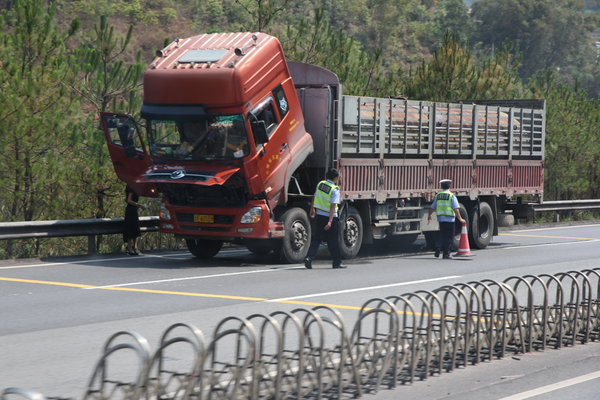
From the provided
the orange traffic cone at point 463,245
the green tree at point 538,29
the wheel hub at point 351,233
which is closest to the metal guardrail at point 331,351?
the wheel hub at point 351,233

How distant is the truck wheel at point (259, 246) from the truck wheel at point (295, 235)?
1.10 ft

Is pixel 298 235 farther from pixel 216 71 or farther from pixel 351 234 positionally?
pixel 216 71

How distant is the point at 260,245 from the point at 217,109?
2803 millimetres

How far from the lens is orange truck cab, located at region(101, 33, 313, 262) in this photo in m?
13.5

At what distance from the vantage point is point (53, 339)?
807 centimetres

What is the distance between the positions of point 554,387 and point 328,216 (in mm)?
7700

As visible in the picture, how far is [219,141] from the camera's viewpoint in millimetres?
13688

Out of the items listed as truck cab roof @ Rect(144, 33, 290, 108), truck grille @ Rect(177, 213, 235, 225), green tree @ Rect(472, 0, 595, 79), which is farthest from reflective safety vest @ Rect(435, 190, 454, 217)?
green tree @ Rect(472, 0, 595, 79)

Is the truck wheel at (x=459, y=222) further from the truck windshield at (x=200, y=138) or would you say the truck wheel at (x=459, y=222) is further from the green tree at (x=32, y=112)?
the green tree at (x=32, y=112)

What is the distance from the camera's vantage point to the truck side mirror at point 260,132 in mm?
13352

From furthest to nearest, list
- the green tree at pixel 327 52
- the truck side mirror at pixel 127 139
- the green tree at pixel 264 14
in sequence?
the green tree at pixel 327 52 < the green tree at pixel 264 14 < the truck side mirror at pixel 127 139

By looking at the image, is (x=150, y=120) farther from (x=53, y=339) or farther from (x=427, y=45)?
(x=427, y=45)

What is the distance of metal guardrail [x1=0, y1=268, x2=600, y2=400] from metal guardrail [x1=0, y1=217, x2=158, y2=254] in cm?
644

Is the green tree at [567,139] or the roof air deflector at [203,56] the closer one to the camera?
the roof air deflector at [203,56]
